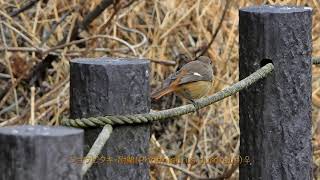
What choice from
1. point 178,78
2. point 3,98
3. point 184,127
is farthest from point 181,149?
point 178,78

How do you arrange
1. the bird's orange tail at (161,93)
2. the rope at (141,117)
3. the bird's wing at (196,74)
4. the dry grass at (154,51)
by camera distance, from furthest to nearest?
the dry grass at (154,51) → the bird's wing at (196,74) → the bird's orange tail at (161,93) → the rope at (141,117)

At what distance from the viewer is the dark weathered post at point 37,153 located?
145 cm

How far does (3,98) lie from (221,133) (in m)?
1.27

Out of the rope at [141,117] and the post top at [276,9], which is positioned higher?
the post top at [276,9]

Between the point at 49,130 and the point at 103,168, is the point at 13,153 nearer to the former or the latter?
the point at 49,130

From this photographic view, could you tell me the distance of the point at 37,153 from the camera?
57.3 inches

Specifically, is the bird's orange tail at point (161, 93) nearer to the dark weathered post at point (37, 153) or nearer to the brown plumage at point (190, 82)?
the brown plumage at point (190, 82)

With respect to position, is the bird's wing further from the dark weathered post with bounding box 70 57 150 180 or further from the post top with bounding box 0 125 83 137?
the post top with bounding box 0 125 83 137

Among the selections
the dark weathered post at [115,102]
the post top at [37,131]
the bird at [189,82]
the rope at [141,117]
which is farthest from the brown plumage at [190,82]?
the post top at [37,131]

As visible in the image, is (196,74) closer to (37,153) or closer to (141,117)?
(141,117)

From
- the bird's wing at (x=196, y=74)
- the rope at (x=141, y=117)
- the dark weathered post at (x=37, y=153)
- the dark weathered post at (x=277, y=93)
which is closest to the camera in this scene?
the dark weathered post at (x=37, y=153)

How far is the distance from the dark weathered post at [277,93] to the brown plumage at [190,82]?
642mm

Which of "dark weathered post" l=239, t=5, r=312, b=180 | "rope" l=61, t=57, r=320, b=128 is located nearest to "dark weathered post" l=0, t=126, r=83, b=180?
"rope" l=61, t=57, r=320, b=128

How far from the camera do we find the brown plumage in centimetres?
309
